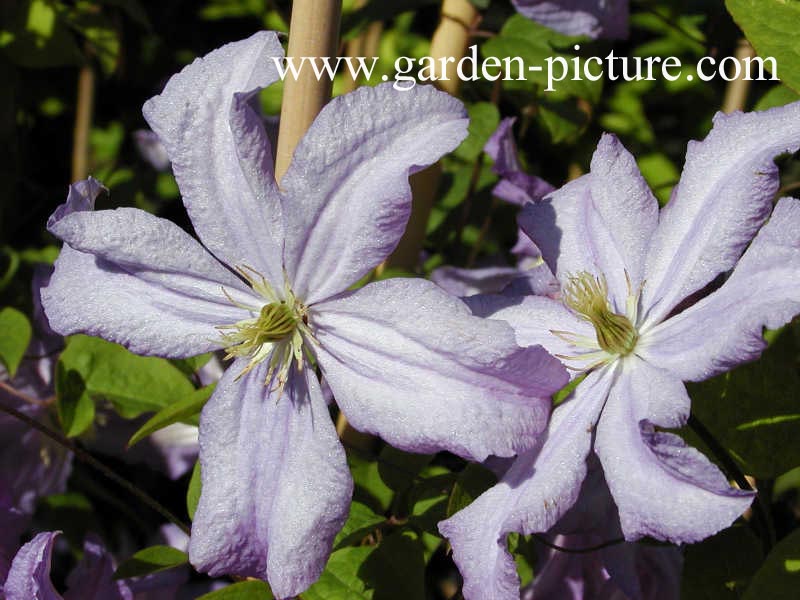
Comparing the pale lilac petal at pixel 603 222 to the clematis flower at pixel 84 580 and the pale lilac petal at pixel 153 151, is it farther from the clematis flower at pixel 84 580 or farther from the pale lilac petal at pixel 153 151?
the pale lilac petal at pixel 153 151

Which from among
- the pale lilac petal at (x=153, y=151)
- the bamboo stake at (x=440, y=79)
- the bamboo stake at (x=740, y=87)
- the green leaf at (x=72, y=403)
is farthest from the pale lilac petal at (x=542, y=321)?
the pale lilac petal at (x=153, y=151)

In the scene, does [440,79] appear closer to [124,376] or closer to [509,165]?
[509,165]

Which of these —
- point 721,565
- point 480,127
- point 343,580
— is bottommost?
point 343,580

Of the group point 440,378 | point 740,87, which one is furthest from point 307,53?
point 740,87

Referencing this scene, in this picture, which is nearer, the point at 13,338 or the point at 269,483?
the point at 269,483

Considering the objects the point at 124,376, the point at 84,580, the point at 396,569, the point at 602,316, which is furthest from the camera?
the point at 124,376

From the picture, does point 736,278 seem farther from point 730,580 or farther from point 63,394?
point 63,394

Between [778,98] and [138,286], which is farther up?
[778,98]

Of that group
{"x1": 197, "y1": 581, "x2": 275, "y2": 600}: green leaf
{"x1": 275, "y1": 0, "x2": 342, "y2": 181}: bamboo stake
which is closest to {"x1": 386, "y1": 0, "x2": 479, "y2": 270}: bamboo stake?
{"x1": 275, "y1": 0, "x2": 342, "y2": 181}: bamboo stake
